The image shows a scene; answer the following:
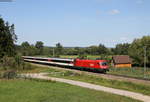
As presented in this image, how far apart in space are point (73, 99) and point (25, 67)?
4046cm

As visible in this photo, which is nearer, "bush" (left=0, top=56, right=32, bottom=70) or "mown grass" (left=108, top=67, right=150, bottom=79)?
"mown grass" (left=108, top=67, right=150, bottom=79)

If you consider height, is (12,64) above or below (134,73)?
above

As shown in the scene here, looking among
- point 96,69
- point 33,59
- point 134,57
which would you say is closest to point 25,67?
point 96,69

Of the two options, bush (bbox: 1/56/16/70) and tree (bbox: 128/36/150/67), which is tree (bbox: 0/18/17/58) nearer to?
bush (bbox: 1/56/16/70)

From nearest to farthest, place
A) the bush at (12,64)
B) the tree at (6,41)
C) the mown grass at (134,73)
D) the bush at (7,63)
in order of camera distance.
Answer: the mown grass at (134,73), the bush at (7,63), the bush at (12,64), the tree at (6,41)

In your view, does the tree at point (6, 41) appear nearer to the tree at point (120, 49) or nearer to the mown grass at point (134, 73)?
the mown grass at point (134, 73)

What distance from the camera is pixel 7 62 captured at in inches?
1902

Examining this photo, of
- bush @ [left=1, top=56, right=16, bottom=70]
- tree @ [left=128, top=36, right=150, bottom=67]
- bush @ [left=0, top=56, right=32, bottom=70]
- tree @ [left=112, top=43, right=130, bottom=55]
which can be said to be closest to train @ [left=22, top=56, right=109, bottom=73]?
bush @ [left=0, top=56, right=32, bottom=70]

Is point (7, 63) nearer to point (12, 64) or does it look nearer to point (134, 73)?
point (12, 64)

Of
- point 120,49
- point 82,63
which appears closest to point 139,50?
point 82,63

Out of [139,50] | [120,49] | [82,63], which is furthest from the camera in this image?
[120,49]

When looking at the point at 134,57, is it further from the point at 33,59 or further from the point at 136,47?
the point at 33,59

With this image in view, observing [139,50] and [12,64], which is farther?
[139,50]

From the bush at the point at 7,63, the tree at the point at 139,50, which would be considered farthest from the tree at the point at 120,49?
the bush at the point at 7,63
